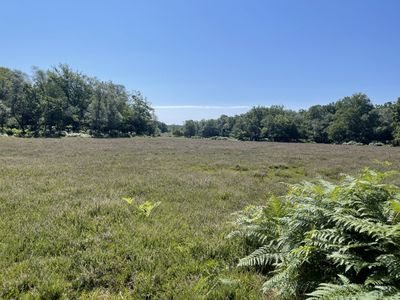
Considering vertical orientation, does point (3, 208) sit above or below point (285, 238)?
below

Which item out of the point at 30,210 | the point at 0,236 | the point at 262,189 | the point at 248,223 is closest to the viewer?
the point at 0,236

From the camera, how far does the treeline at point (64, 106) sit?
192ft

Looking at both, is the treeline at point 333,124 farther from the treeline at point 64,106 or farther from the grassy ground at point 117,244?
the grassy ground at point 117,244

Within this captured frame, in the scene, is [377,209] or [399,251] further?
[377,209]

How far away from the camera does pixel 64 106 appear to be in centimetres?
6719

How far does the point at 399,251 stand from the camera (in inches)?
113

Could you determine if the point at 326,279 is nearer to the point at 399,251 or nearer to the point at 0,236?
the point at 399,251

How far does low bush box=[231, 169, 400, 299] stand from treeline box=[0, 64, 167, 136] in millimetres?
60757

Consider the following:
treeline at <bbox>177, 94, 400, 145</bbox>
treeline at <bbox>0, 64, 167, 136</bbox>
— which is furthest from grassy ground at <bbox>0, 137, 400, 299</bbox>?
treeline at <bbox>177, 94, 400, 145</bbox>

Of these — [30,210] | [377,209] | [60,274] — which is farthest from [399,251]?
[30,210]

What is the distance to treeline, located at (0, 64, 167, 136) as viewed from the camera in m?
58.5

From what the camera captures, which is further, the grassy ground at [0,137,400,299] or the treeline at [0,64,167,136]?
the treeline at [0,64,167,136]

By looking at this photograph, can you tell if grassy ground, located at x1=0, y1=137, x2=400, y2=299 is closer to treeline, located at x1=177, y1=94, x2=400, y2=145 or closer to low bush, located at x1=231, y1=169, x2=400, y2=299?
low bush, located at x1=231, y1=169, x2=400, y2=299

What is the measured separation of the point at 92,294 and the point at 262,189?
25.2 feet
